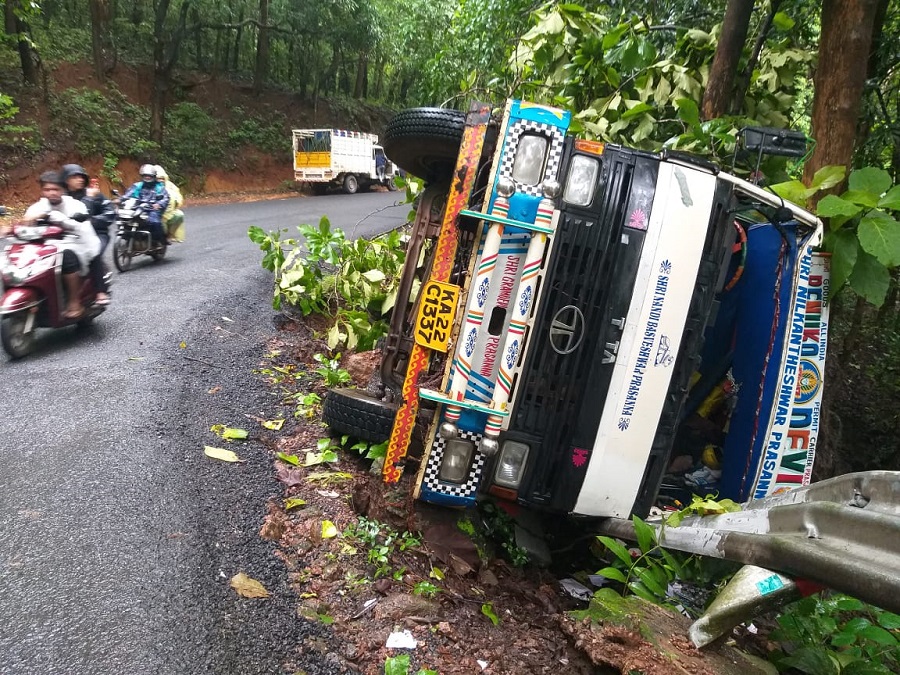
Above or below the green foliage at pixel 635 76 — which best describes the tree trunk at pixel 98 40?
above

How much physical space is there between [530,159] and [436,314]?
2.81ft

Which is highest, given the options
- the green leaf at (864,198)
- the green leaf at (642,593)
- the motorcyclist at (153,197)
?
the green leaf at (864,198)

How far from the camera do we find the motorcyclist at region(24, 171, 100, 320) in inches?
197

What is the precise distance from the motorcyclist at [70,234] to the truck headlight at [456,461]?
12.8ft

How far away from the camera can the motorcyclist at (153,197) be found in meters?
8.01

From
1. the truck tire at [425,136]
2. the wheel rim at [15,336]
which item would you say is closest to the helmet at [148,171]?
the wheel rim at [15,336]

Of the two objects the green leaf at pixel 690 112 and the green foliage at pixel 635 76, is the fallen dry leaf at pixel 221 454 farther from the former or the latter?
the green leaf at pixel 690 112

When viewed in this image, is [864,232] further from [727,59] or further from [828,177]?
[727,59]

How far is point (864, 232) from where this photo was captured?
3.07 meters

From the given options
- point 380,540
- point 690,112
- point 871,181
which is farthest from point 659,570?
point 690,112

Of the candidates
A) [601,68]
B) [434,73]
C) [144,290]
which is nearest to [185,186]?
[434,73]

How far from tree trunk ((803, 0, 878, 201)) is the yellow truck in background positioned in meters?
18.4

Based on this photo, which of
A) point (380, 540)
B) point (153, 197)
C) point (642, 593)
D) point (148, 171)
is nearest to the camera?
point (642, 593)

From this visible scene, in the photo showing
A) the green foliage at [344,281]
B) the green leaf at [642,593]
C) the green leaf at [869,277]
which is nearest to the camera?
the green leaf at [642,593]
